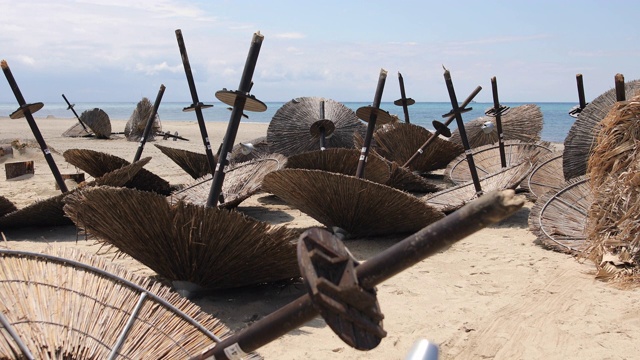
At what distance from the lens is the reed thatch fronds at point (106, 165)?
21.8 ft

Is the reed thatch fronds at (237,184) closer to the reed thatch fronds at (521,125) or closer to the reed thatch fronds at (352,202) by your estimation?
the reed thatch fronds at (352,202)

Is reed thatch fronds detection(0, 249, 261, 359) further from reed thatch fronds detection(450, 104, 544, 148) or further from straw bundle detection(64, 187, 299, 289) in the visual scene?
reed thatch fronds detection(450, 104, 544, 148)

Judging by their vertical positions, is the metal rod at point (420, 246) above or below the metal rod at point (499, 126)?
above

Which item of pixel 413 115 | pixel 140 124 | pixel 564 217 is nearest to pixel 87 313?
pixel 564 217

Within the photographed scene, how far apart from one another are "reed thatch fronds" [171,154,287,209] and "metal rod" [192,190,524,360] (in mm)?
4757

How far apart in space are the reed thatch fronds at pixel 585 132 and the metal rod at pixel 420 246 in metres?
4.44

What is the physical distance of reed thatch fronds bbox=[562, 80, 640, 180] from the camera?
5.09 metres

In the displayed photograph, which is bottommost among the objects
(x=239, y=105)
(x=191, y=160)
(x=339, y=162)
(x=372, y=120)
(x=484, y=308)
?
(x=484, y=308)

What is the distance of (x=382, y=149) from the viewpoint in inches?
349

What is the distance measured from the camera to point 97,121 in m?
18.4

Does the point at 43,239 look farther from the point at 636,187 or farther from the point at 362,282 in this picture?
the point at 362,282

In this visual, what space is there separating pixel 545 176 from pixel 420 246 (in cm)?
618

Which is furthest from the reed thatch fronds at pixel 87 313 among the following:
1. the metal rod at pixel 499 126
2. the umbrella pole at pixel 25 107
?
the metal rod at pixel 499 126

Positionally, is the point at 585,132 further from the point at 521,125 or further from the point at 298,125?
the point at 521,125
